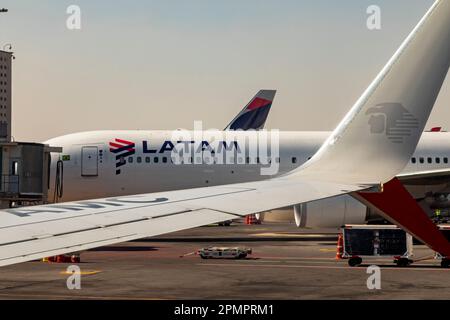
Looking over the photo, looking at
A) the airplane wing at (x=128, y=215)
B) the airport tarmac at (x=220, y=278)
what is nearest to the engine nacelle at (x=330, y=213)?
the airport tarmac at (x=220, y=278)

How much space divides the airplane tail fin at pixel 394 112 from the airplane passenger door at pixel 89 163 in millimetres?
25221

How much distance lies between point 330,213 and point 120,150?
962 cm

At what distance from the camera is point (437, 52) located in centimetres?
691

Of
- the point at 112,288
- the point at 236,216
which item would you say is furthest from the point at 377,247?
the point at 236,216

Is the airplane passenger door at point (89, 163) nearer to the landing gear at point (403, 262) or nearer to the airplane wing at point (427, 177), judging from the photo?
the airplane wing at point (427, 177)

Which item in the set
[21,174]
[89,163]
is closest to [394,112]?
[21,174]

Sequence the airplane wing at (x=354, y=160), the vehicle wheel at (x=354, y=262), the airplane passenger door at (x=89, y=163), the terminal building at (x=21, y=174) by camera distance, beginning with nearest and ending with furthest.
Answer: the airplane wing at (x=354, y=160) → the vehicle wheel at (x=354, y=262) → the terminal building at (x=21, y=174) → the airplane passenger door at (x=89, y=163)

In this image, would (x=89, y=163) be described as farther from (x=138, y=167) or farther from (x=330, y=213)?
(x=330, y=213)

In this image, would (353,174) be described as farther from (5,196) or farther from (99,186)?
(99,186)

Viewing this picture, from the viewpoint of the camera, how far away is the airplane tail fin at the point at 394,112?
6.90 m

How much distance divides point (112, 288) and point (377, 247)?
9.25 metres

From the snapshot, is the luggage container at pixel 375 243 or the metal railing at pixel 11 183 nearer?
the luggage container at pixel 375 243

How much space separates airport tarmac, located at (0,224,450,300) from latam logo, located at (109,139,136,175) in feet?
20.5

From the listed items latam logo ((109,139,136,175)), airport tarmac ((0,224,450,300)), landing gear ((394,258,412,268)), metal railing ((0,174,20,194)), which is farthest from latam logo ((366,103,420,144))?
latam logo ((109,139,136,175))
